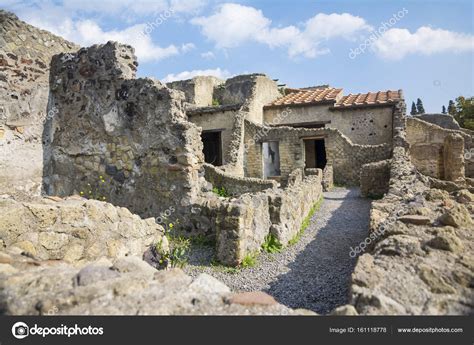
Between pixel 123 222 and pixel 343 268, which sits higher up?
pixel 123 222

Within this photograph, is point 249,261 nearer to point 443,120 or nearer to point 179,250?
point 179,250

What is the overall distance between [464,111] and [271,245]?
98.7 ft

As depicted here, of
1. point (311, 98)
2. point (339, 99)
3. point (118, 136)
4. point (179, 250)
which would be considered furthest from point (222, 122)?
point (179, 250)

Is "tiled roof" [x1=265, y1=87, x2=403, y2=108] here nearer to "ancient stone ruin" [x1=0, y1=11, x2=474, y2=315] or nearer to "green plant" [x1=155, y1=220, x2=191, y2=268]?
"ancient stone ruin" [x1=0, y1=11, x2=474, y2=315]

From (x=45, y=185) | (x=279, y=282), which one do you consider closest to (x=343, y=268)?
(x=279, y=282)

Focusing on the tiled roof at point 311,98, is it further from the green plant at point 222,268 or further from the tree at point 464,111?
the tree at point 464,111

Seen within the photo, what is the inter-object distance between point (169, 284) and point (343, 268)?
3272 mm

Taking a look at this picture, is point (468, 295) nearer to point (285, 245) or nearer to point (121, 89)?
point (285, 245)

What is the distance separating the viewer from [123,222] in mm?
3789

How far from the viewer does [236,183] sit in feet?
35.2

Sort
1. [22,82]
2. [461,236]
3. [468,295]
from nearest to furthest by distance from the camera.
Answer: [468,295] → [461,236] → [22,82]

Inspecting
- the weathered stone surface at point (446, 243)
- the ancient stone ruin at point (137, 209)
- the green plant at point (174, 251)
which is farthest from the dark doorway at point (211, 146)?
the weathered stone surface at point (446, 243)

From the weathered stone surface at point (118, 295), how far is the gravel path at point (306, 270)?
1.79m

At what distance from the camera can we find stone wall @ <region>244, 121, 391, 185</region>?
1452 cm
